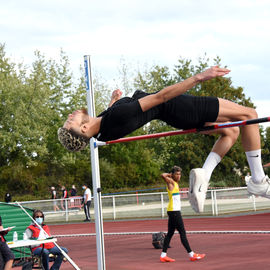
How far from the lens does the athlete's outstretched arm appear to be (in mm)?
4387

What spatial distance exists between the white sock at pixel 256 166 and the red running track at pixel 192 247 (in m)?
4.58

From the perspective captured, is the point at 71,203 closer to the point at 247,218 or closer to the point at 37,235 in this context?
the point at 247,218

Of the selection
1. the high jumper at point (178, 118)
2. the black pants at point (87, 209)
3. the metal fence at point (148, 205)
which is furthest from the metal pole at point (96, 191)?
the black pants at point (87, 209)

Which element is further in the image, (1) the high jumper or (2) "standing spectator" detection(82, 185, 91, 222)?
(2) "standing spectator" detection(82, 185, 91, 222)

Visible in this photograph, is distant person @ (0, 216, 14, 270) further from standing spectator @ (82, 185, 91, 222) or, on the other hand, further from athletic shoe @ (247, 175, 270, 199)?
standing spectator @ (82, 185, 91, 222)

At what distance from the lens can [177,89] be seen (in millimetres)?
4391

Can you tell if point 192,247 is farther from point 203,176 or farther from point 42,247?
point 203,176

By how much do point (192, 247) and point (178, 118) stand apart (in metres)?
7.87

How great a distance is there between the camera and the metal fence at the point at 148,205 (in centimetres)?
→ 1823

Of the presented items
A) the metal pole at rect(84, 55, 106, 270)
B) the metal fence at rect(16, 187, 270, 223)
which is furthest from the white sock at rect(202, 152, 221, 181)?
the metal fence at rect(16, 187, 270, 223)

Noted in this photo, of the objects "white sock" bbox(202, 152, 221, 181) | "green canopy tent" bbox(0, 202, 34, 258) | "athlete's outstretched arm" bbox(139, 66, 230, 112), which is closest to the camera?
"athlete's outstretched arm" bbox(139, 66, 230, 112)

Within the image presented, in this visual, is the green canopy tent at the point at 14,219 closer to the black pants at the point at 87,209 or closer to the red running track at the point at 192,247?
the red running track at the point at 192,247

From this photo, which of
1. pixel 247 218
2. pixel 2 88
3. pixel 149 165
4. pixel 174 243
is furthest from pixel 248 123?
pixel 149 165

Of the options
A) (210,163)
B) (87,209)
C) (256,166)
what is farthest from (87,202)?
(256,166)
